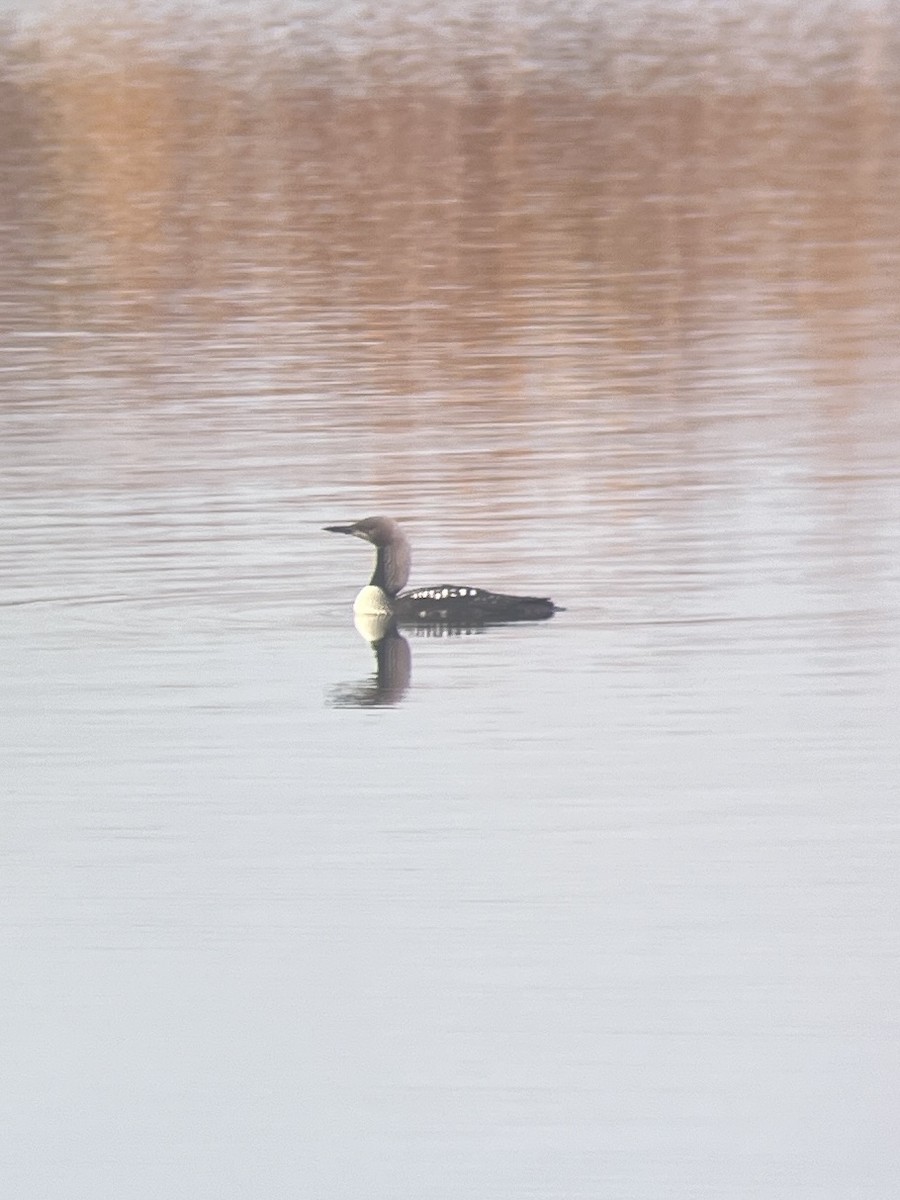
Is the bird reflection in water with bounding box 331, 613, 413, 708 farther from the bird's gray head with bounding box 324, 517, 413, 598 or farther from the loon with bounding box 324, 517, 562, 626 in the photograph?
the bird's gray head with bounding box 324, 517, 413, 598

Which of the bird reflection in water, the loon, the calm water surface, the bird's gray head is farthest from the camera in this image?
the bird's gray head

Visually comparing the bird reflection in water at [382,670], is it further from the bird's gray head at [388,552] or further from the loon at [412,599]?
the bird's gray head at [388,552]

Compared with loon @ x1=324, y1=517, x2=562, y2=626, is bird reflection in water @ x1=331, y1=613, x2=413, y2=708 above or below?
below

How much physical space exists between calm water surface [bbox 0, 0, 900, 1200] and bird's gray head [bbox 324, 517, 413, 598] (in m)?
0.28

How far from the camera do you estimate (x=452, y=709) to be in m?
9.70

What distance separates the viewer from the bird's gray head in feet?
37.8

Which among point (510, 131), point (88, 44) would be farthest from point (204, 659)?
point (88, 44)

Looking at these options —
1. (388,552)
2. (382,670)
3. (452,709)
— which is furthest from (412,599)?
(452,709)

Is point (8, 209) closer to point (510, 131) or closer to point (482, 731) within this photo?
point (510, 131)

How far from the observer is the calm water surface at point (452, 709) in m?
6.23

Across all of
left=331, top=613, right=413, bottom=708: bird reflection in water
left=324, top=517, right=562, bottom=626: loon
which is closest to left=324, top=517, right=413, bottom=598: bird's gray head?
left=324, top=517, right=562, bottom=626: loon

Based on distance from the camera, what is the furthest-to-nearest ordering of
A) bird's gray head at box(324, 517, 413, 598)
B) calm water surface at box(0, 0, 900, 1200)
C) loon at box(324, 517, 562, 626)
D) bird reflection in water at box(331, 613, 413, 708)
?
bird's gray head at box(324, 517, 413, 598), loon at box(324, 517, 562, 626), bird reflection in water at box(331, 613, 413, 708), calm water surface at box(0, 0, 900, 1200)

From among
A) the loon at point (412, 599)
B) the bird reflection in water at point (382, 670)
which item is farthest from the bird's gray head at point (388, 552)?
the bird reflection in water at point (382, 670)

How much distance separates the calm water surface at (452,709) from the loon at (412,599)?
13 centimetres
